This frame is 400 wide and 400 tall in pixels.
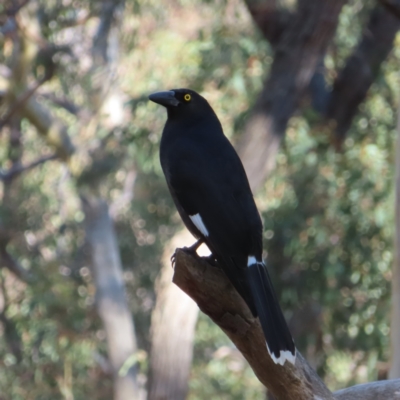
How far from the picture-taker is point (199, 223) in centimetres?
283

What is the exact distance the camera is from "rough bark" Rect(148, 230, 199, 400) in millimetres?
5902

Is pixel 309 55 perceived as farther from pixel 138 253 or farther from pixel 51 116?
pixel 138 253

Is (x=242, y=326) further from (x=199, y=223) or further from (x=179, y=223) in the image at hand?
(x=179, y=223)

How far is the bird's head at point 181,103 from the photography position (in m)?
3.34

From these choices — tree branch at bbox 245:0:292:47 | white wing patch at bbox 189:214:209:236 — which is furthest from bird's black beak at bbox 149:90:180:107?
tree branch at bbox 245:0:292:47

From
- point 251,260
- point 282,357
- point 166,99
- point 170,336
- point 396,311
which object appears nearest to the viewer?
point 282,357

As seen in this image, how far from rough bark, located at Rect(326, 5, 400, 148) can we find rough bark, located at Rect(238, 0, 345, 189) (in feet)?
4.69

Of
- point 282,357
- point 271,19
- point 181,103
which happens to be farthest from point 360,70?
point 282,357

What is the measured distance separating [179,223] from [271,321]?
5.80 meters

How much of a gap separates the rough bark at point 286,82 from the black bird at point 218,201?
2.55 m

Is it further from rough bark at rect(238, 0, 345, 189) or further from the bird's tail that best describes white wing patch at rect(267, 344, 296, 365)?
rough bark at rect(238, 0, 345, 189)

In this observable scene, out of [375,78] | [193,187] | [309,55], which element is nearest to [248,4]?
[309,55]

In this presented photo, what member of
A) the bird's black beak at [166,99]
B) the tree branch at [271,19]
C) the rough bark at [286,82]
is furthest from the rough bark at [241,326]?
the tree branch at [271,19]

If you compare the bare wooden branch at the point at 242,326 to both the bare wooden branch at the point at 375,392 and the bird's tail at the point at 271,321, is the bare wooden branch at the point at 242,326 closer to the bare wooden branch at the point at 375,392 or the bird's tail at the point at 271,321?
the bird's tail at the point at 271,321
